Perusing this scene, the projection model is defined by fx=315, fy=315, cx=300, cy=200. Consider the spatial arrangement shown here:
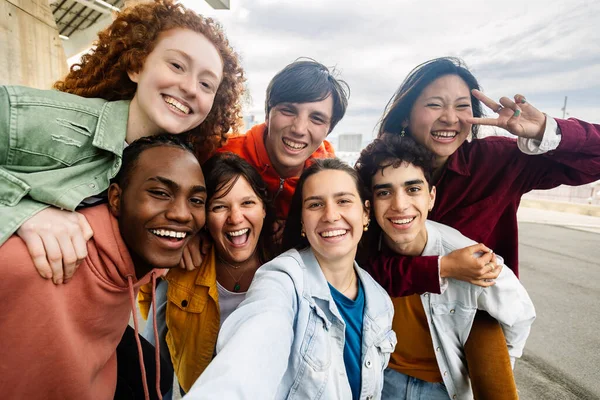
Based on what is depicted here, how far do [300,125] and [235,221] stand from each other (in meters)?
0.87

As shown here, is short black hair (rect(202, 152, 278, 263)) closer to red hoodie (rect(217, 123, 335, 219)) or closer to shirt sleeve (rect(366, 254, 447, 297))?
red hoodie (rect(217, 123, 335, 219))

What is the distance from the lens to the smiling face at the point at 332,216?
1636 mm

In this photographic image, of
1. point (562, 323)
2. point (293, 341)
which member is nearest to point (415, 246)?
point (293, 341)

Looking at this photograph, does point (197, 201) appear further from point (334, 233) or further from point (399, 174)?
point (399, 174)

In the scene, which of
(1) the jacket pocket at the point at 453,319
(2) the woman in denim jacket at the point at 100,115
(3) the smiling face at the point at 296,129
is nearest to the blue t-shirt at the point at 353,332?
(1) the jacket pocket at the point at 453,319

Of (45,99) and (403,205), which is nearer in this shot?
(45,99)

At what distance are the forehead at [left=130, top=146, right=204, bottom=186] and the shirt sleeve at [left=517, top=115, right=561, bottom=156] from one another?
1842 mm

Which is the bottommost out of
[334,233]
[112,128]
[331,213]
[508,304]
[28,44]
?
[508,304]

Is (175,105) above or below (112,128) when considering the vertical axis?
above

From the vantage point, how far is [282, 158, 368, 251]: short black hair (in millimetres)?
1807

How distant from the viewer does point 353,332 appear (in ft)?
5.08

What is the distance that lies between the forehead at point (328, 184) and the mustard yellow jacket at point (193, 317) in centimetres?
71

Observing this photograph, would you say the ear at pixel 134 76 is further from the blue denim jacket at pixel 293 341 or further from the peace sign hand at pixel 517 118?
the peace sign hand at pixel 517 118

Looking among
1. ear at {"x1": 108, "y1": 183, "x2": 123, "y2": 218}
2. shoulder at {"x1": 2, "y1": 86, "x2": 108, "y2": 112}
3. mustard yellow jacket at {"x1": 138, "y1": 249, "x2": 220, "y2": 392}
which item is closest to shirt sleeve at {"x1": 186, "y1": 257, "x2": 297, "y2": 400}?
mustard yellow jacket at {"x1": 138, "y1": 249, "x2": 220, "y2": 392}
